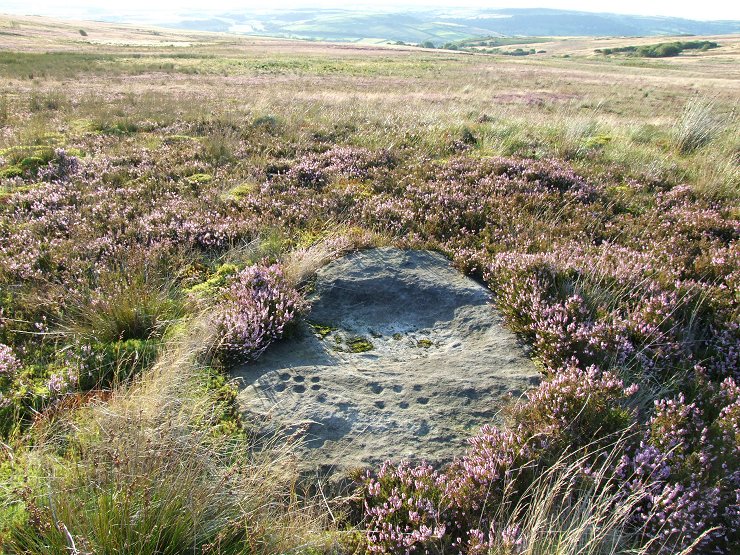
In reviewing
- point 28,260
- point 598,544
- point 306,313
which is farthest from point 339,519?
point 28,260

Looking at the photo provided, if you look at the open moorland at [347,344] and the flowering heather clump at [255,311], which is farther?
the flowering heather clump at [255,311]

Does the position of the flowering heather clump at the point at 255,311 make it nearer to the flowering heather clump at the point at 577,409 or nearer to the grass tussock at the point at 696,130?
the flowering heather clump at the point at 577,409

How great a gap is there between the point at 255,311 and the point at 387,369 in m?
1.37

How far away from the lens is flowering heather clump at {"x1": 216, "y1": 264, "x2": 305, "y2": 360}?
163 inches

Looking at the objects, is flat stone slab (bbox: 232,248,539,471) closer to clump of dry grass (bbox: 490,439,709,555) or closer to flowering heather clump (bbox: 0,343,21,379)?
clump of dry grass (bbox: 490,439,709,555)

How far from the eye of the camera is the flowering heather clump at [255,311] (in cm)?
415

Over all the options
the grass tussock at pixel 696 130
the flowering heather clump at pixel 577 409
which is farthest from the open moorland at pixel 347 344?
the grass tussock at pixel 696 130

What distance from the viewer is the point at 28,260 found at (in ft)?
17.7

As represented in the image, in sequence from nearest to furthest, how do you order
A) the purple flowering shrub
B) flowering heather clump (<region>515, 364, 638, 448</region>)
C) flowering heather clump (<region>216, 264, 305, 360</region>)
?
the purple flowering shrub < flowering heather clump (<region>515, 364, 638, 448</region>) < flowering heather clump (<region>216, 264, 305, 360</region>)

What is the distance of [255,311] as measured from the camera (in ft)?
14.5

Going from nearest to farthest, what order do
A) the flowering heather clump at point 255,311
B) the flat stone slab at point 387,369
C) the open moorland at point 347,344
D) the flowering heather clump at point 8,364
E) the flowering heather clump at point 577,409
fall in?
1. the open moorland at point 347,344
2. the flowering heather clump at point 577,409
3. the flat stone slab at point 387,369
4. the flowering heather clump at point 8,364
5. the flowering heather clump at point 255,311

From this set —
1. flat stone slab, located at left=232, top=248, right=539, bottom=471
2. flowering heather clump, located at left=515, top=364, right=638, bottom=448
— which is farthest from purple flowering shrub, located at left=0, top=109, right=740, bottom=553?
flat stone slab, located at left=232, top=248, right=539, bottom=471

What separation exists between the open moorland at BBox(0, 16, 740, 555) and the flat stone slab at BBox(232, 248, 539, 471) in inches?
4.4

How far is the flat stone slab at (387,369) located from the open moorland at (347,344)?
111mm
